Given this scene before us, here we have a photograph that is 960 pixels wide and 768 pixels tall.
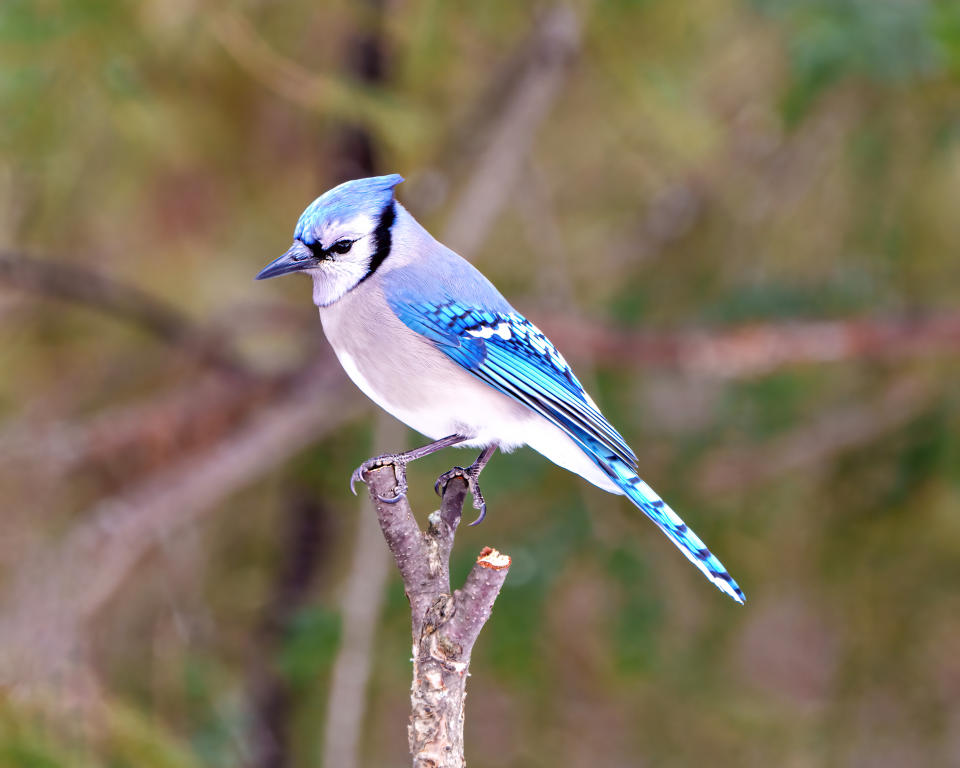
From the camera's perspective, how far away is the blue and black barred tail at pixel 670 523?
1413 mm

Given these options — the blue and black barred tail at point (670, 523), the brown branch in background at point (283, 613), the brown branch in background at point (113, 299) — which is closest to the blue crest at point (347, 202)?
the blue and black barred tail at point (670, 523)

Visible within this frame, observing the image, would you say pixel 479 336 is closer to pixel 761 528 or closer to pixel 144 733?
pixel 144 733

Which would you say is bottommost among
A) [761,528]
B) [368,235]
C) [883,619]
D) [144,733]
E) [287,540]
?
[144,733]

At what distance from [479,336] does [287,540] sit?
2.87 metres

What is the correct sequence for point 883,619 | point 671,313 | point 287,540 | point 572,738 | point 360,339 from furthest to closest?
point 287,540 → point 572,738 → point 671,313 → point 883,619 → point 360,339

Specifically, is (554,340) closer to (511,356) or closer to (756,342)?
(756,342)

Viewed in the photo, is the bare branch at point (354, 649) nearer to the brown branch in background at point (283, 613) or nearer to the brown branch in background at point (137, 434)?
the brown branch in background at point (137, 434)

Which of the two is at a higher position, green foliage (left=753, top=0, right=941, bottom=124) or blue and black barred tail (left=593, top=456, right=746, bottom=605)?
green foliage (left=753, top=0, right=941, bottom=124)

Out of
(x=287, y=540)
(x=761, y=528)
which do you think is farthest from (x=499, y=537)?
(x=287, y=540)

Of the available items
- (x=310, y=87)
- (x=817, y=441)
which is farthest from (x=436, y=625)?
(x=817, y=441)

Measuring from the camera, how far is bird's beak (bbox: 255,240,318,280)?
153cm

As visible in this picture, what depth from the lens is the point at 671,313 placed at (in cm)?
339

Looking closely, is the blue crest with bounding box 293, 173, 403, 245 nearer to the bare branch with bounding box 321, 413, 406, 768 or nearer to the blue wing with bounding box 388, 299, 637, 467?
the blue wing with bounding box 388, 299, 637, 467

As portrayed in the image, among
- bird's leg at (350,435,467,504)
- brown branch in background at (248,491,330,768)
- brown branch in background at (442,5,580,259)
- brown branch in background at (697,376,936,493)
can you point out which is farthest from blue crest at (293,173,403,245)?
brown branch in background at (248,491,330,768)
